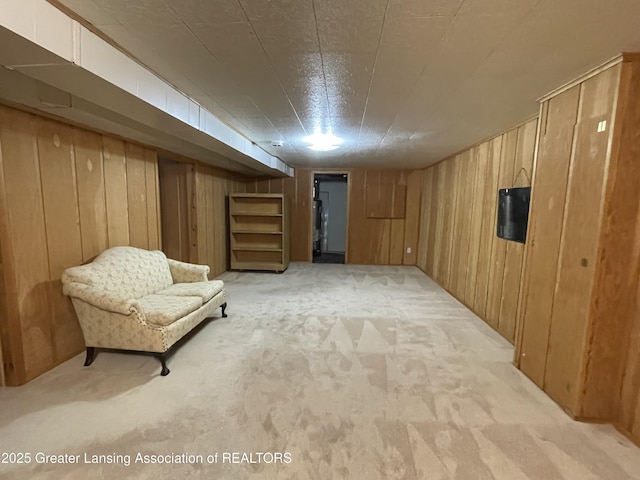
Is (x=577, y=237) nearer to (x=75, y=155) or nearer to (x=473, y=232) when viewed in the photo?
(x=473, y=232)

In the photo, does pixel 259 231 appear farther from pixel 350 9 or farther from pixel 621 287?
pixel 621 287

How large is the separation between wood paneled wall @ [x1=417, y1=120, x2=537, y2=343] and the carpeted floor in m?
0.48

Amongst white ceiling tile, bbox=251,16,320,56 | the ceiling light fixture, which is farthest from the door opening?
white ceiling tile, bbox=251,16,320,56

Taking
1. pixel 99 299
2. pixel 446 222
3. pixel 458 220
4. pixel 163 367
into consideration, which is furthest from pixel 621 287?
pixel 99 299

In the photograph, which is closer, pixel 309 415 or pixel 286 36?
pixel 286 36

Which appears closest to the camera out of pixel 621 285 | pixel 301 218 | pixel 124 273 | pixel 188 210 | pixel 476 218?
pixel 621 285

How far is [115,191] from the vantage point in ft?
9.95

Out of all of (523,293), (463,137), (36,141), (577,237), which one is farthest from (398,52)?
(36,141)

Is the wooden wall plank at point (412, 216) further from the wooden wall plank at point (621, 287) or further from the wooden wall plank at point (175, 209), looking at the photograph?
the wooden wall plank at point (621, 287)

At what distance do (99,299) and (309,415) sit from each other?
176 cm

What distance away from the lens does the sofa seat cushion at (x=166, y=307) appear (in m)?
2.34

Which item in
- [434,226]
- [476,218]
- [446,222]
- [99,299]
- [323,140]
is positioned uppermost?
[323,140]

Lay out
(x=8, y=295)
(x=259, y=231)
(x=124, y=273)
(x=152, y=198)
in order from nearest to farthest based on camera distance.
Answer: (x=8, y=295) < (x=124, y=273) < (x=152, y=198) < (x=259, y=231)

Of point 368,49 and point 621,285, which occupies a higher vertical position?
point 368,49
